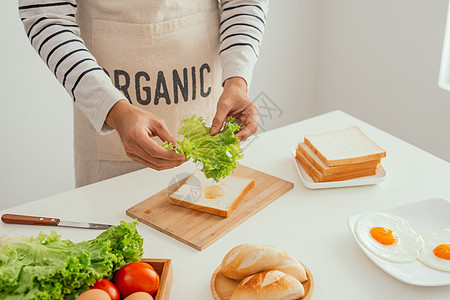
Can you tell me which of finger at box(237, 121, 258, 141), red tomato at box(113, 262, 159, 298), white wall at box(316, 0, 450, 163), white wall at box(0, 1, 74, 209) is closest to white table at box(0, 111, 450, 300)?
red tomato at box(113, 262, 159, 298)

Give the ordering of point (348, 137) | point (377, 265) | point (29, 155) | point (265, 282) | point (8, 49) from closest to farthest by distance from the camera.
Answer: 1. point (265, 282)
2. point (377, 265)
3. point (348, 137)
4. point (8, 49)
5. point (29, 155)

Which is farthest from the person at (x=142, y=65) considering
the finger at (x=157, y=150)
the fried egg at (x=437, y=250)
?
the fried egg at (x=437, y=250)

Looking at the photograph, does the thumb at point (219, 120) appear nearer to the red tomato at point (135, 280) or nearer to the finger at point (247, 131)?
the finger at point (247, 131)

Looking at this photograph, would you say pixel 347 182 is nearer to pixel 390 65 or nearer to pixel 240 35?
pixel 240 35

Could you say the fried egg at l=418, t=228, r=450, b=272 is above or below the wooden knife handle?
below

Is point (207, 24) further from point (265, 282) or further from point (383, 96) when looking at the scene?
point (383, 96)

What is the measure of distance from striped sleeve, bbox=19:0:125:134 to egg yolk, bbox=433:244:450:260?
1039mm

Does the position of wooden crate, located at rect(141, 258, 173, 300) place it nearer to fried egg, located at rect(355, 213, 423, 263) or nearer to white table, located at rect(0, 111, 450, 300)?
white table, located at rect(0, 111, 450, 300)

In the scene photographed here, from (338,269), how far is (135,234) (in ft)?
1.79

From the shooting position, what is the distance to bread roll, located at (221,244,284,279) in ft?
3.67

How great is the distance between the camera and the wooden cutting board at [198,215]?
1380mm

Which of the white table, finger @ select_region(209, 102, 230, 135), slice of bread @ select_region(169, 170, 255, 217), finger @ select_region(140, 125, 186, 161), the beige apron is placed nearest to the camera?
the white table

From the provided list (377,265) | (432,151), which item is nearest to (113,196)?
(377,265)

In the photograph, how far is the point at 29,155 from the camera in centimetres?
296
